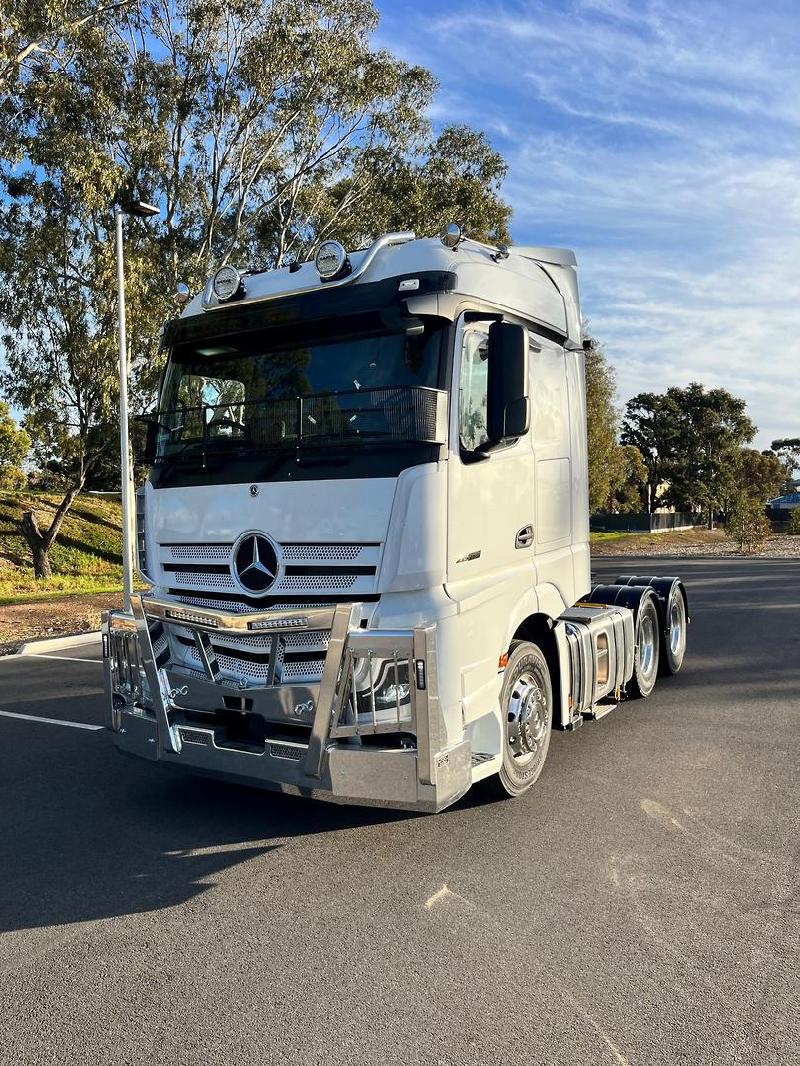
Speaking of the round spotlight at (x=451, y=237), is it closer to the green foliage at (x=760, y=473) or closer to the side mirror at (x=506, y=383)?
the side mirror at (x=506, y=383)

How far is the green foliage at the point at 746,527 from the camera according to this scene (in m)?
33.4

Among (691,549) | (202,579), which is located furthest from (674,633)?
(691,549)

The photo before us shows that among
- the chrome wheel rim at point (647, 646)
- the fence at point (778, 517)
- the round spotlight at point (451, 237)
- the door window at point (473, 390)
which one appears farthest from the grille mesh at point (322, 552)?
the fence at point (778, 517)

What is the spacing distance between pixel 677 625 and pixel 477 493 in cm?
538

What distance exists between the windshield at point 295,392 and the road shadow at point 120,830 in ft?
7.18

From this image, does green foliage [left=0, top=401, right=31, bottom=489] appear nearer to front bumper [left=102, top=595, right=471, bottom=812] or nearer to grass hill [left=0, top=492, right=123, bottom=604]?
grass hill [left=0, top=492, right=123, bottom=604]

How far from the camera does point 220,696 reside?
4.82 metres

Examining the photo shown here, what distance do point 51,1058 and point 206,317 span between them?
4.03 metres

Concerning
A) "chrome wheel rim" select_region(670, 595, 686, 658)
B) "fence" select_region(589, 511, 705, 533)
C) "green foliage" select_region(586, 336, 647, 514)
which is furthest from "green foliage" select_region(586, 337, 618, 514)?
"chrome wheel rim" select_region(670, 595, 686, 658)

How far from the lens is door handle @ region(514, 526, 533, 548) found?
5406 millimetres

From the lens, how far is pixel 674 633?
30.4 feet

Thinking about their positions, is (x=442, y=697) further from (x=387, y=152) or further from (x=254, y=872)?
(x=387, y=152)

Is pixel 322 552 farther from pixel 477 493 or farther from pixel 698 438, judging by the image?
pixel 698 438

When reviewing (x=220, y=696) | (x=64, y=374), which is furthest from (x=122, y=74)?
(x=220, y=696)
